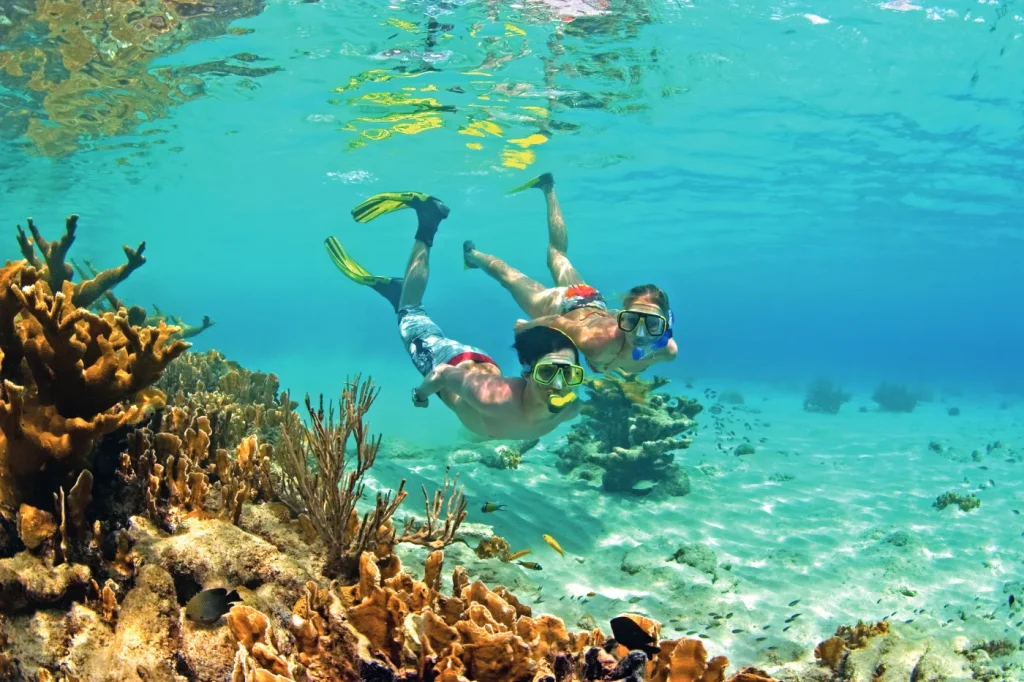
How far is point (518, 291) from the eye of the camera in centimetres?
1045

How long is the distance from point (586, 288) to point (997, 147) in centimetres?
2547

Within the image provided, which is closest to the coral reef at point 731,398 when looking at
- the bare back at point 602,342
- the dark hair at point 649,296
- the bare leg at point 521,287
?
the bare leg at point 521,287

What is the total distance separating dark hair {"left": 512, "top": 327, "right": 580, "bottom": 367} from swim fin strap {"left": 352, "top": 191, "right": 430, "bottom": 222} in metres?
6.74

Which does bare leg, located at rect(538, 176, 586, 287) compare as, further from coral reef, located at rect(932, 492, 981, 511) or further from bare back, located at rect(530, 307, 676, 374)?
coral reef, located at rect(932, 492, 981, 511)

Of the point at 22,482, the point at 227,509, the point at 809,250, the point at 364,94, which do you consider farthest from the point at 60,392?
the point at 809,250

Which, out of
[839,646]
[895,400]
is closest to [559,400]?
[839,646]

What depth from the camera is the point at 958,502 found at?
1235 cm

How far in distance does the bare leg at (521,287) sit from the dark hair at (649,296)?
2559 millimetres

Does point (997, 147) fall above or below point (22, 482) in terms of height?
above

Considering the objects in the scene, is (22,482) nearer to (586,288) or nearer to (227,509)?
(227,509)

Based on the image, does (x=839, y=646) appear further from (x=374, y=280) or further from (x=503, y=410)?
(x=374, y=280)

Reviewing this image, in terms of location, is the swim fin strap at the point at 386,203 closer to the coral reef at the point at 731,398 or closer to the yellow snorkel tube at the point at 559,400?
the yellow snorkel tube at the point at 559,400

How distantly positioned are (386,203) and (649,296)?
7.35 m

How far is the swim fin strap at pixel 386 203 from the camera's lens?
11.8 m
